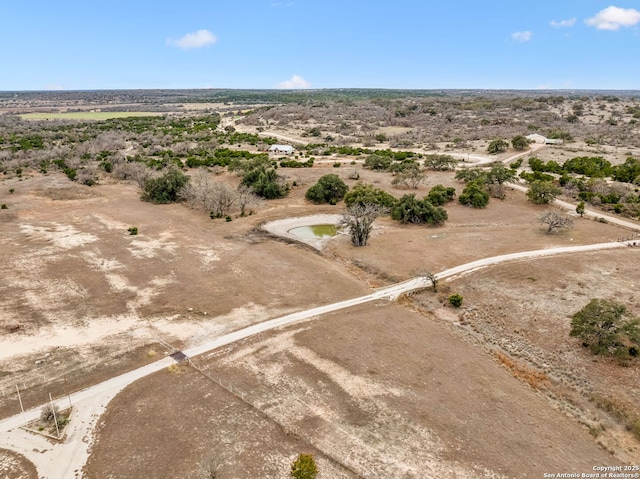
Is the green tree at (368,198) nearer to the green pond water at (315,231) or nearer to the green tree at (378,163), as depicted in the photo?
the green pond water at (315,231)

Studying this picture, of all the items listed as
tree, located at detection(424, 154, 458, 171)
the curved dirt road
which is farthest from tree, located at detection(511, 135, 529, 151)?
the curved dirt road

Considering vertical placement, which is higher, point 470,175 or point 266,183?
point 470,175

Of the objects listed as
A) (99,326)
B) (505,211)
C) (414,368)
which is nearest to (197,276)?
(99,326)

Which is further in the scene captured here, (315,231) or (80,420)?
(315,231)

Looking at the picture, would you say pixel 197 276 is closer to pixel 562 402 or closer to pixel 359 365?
pixel 359 365

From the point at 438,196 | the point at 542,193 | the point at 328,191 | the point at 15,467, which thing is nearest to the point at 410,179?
the point at 438,196

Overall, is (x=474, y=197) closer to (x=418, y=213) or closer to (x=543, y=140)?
(x=418, y=213)
